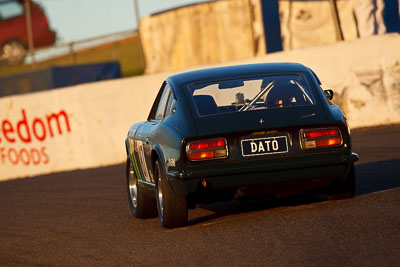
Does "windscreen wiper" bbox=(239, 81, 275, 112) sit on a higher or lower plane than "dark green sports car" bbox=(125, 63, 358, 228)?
higher

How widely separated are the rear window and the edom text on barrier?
1154 cm

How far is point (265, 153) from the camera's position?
26.8 feet

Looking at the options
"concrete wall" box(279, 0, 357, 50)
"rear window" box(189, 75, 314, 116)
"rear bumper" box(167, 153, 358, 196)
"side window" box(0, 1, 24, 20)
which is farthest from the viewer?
"side window" box(0, 1, 24, 20)

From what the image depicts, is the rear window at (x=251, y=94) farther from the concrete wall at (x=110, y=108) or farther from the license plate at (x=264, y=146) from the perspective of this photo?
the concrete wall at (x=110, y=108)

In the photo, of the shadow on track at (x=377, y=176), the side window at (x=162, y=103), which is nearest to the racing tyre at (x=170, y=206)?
the side window at (x=162, y=103)

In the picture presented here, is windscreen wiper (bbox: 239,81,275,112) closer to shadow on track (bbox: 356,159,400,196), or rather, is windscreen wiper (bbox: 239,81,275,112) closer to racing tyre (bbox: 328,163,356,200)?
racing tyre (bbox: 328,163,356,200)

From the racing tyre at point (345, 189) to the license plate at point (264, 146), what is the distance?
915mm

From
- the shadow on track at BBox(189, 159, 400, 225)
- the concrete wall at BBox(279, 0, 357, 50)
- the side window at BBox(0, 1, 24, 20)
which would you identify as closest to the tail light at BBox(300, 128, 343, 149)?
the shadow on track at BBox(189, 159, 400, 225)

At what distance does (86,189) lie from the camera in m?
14.9

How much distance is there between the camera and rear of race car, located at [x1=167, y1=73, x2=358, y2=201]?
814 centimetres

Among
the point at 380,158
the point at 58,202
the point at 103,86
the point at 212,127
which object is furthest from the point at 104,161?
the point at 212,127

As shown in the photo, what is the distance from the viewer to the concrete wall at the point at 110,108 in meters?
19.2

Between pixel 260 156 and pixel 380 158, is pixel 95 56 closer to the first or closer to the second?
pixel 380 158

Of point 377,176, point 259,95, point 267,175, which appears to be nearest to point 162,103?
point 259,95
